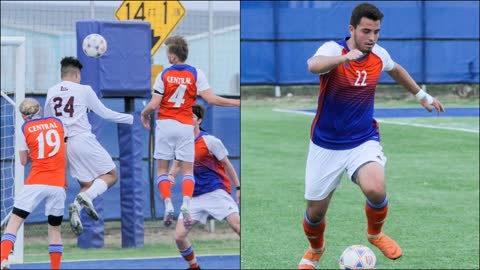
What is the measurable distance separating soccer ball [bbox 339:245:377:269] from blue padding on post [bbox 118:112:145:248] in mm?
2195

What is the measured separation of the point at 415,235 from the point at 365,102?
9.85m

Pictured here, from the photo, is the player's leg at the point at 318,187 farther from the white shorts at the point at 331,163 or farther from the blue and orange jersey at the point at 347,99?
the blue and orange jersey at the point at 347,99

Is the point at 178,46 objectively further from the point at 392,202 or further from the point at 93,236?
the point at 392,202

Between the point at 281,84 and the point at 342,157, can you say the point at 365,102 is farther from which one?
the point at 281,84

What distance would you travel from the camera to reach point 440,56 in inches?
1455

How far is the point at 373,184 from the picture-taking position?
6.55 meters

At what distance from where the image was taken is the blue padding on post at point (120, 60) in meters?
4.26

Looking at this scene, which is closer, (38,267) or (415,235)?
(38,267)

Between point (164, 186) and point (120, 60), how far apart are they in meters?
0.61

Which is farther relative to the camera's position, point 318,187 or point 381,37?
point 381,37

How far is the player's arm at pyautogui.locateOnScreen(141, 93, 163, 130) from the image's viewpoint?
4160 millimetres

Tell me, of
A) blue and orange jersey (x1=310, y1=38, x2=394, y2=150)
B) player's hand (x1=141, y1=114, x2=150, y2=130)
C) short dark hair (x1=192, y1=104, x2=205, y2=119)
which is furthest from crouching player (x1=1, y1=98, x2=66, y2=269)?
blue and orange jersey (x1=310, y1=38, x2=394, y2=150)

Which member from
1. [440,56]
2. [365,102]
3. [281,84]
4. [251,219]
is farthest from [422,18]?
[365,102]

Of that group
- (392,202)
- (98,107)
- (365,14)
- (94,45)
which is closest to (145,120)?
(98,107)
